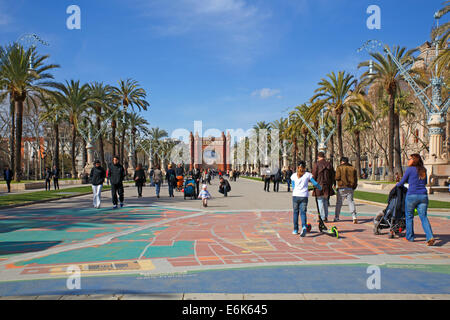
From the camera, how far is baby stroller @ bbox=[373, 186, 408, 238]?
7.68 meters

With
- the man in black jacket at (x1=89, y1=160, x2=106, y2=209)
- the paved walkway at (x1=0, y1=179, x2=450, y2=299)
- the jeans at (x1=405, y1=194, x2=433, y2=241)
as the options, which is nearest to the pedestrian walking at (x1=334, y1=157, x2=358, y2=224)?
the paved walkway at (x1=0, y1=179, x2=450, y2=299)

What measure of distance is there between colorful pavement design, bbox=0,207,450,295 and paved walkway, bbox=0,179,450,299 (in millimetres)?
14

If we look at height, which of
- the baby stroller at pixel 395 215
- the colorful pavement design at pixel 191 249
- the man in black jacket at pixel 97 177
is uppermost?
the man in black jacket at pixel 97 177

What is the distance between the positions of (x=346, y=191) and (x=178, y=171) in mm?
11855

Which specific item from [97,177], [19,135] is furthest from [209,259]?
[19,135]

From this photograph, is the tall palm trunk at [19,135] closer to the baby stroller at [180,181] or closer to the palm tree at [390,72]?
the baby stroller at [180,181]

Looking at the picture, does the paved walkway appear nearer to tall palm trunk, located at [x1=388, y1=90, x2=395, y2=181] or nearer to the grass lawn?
the grass lawn

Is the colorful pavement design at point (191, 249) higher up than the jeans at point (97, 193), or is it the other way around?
the jeans at point (97, 193)

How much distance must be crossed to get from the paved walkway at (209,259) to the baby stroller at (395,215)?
0.27 meters

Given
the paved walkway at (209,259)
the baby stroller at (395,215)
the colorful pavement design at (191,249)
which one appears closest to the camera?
the paved walkway at (209,259)

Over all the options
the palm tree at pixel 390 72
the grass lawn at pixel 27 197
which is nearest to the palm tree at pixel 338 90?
the palm tree at pixel 390 72

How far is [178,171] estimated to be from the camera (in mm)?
20500

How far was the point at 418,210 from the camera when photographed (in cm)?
715

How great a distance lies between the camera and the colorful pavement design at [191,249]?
497 cm
